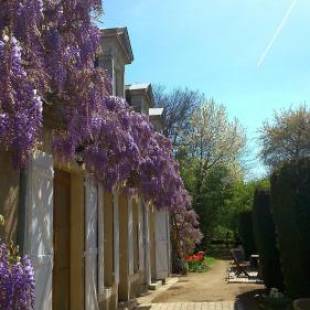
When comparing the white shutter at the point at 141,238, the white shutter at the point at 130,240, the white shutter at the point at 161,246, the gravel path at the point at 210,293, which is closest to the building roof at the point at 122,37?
the white shutter at the point at 130,240

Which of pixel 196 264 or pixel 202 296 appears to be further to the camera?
pixel 196 264

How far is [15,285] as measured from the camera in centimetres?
333

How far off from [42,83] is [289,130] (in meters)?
32.2

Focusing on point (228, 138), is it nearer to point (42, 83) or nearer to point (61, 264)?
point (61, 264)

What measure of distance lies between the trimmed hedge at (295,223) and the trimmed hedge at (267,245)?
2.10m

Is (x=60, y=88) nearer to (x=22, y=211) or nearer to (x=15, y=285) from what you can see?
(x=22, y=211)

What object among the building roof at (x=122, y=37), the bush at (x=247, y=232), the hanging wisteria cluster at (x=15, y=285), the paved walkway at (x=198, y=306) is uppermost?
the building roof at (x=122, y=37)

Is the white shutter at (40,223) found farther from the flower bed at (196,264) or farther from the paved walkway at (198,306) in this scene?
the flower bed at (196,264)

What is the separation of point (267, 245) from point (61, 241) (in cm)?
504

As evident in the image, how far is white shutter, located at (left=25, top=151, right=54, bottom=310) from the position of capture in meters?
5.05

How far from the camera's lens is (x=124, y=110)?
764cm

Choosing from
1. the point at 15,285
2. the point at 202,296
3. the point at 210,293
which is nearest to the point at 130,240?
the point at 202,296

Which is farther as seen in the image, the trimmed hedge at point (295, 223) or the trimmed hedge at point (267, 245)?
the trimmed hedge at point (267, 245)

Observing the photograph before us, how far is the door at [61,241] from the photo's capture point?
7109 mm
